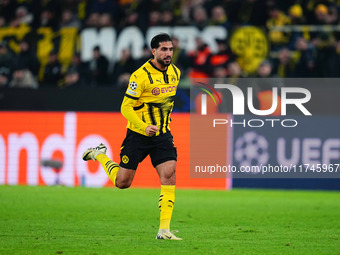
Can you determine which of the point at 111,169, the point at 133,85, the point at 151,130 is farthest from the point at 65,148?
the point at 151,130

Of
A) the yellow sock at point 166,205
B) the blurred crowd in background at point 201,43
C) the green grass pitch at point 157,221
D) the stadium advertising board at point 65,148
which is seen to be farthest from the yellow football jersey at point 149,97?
the blurred crowd in background at point 201,43

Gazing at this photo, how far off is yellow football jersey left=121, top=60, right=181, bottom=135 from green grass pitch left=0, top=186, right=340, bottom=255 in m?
1.33

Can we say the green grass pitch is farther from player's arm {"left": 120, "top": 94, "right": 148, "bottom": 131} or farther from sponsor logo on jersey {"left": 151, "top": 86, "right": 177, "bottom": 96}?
sponsor logo on jersey {"left": 151, "top": 86, "right": 177, "bottom": 96}

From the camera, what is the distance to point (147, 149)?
27.9 feet

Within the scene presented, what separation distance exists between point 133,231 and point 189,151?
20.3ft

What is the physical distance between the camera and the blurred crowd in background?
15617 millimetres

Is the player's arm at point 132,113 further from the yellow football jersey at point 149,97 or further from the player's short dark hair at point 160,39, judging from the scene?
the player's short dark hair at point 160,39

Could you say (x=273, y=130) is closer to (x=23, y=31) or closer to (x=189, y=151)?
(x=189, y=151)

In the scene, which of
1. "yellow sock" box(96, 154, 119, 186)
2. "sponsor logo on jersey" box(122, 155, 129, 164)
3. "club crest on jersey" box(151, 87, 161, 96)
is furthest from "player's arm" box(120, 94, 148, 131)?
"yellow sock" box(96, 154, 119, 186)

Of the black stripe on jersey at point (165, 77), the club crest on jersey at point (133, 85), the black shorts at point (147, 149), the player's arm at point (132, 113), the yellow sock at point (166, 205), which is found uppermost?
the black stripe on jersey at point (165, 77)

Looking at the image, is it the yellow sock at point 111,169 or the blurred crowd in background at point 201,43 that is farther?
the blurred crowd in background at point 201,43

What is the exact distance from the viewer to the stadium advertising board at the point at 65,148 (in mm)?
15109

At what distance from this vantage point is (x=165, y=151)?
328 inches

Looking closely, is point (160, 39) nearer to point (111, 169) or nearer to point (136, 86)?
point (136, 86)
